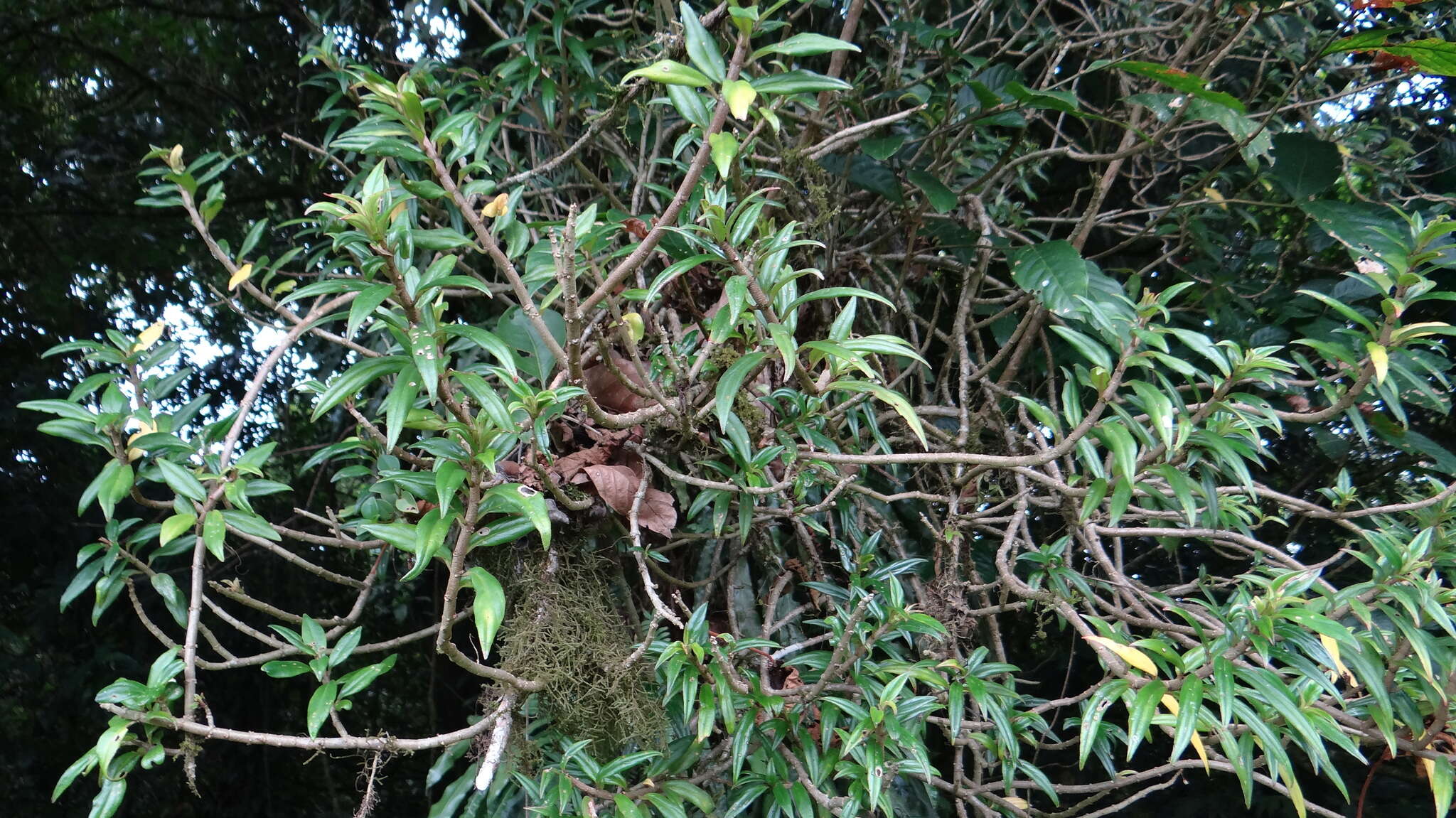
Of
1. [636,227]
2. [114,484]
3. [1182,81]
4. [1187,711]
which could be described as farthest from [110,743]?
[1182,81]

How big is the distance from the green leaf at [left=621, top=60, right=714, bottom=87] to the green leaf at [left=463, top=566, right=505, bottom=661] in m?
0.51

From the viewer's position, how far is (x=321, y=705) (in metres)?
1.06

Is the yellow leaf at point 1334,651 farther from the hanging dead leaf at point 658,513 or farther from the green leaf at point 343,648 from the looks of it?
the green leaf at point 343,648

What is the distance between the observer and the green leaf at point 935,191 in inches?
61.1

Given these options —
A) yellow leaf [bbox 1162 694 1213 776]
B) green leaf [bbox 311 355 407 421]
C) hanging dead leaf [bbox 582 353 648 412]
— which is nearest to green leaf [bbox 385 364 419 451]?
green leaf [bbox 311 355 407 421]

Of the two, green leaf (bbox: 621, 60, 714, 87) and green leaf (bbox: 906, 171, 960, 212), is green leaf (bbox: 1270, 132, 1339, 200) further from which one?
green leaf (bbox: 621, 60, 714, 87)

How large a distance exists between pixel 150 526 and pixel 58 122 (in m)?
2.71

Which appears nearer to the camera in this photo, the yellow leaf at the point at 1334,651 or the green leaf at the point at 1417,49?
the yellow leaf at the point at 1334,651

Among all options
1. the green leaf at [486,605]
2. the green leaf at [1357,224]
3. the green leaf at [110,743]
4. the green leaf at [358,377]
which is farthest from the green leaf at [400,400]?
the green leaf at [1357,224]

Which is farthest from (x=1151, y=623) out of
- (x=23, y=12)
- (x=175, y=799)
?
(x=23, y=12)

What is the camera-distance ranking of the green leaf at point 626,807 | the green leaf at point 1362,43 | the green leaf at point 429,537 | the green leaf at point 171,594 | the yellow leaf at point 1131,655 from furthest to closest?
1. the green leaf at point 1362,43
2. the green leaf at point 171,594
3. the green leaf at point 626,807
4. the yellow leaf at point 1131,655
5. the green leaf at point 429,537

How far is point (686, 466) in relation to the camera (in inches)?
58.9

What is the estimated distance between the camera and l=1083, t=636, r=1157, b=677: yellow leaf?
3.24 feet

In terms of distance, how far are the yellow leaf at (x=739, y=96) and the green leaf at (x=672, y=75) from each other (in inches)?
1.5
